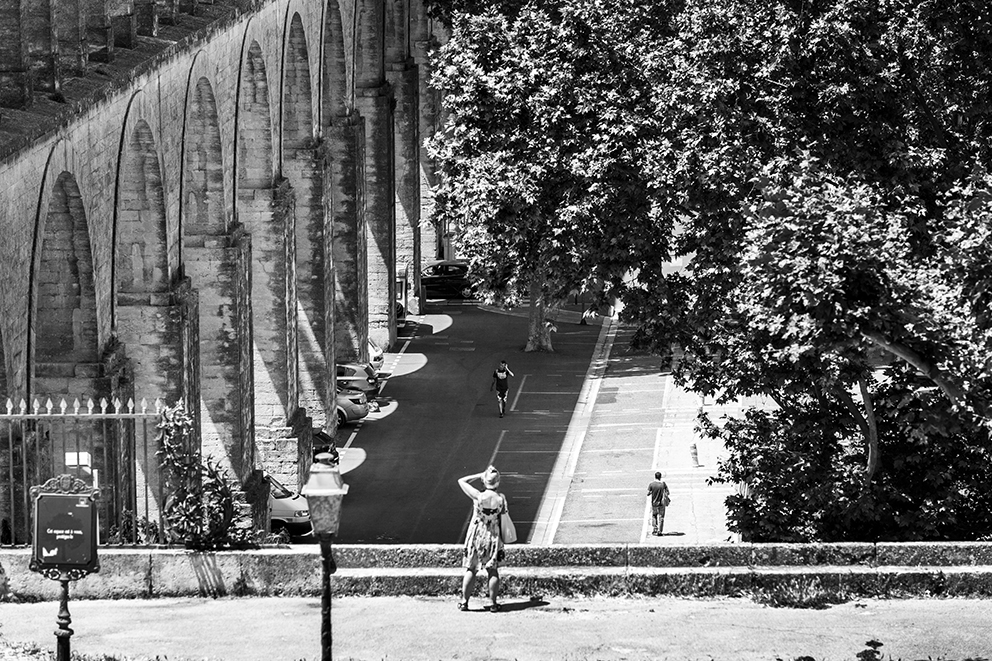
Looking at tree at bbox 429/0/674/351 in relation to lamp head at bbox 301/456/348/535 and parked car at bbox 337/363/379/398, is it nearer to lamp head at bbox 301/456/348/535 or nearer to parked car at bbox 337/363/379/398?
lamp head at bbox 301/456/348/535

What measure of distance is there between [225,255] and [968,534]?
1662 cm

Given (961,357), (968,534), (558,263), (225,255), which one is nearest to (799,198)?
(961,357)

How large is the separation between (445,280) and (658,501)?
26.2 meters

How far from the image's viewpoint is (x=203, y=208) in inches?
1427

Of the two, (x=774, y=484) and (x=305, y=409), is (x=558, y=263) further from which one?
(x=305, y=409)

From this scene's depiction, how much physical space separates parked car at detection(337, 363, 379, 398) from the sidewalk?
2857cm

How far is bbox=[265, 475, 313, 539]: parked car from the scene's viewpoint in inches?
1447

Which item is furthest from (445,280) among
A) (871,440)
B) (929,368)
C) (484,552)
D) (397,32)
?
(484,552)

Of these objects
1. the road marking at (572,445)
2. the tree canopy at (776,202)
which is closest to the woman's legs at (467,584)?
the tree canopy at (776,202)

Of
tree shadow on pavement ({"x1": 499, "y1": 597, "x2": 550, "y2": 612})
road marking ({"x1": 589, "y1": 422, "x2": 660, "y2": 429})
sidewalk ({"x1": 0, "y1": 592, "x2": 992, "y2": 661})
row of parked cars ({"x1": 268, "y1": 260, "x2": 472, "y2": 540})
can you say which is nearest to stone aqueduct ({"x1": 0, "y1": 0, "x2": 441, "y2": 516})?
row of parked cars ({"x1": 268, "y1": 260, "x2": 472, "y2": 540})

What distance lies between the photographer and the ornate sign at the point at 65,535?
56.2ft

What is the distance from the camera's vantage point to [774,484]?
25.7 m

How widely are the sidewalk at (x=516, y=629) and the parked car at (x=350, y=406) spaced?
90.1 feet

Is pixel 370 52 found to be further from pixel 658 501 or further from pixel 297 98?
pixel 658 501
